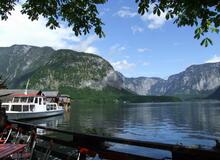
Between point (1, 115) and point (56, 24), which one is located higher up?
point (56, 24)

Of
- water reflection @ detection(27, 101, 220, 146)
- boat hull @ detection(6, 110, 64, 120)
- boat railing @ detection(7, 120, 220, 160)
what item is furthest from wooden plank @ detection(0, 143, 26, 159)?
boat hull @ detection(6, 110, 64, 120)

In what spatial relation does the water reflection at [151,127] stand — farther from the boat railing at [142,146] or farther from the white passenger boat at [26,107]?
the boat railing at [142,146]

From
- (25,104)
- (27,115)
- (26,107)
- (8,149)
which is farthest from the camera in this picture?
(26,107)

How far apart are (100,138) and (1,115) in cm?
946

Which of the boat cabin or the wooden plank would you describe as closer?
the wooden plank

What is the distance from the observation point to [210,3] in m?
6.77

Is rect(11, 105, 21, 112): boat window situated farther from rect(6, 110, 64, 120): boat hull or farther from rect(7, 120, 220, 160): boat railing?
rect(7, 120, 220, 160): boat railing

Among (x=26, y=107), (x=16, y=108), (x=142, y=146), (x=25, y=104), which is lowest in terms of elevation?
(x=142, y=146)

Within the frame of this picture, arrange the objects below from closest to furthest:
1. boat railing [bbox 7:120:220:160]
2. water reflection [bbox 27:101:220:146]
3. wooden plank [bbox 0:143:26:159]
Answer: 1. boat railing [bbox 7:120:220:160]
2. wooden plank [bbox 0:143:26:159]
3. water reflection [bbox 27:101:220:146]

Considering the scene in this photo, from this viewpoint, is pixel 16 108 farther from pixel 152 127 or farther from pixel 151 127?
pixel 152 127

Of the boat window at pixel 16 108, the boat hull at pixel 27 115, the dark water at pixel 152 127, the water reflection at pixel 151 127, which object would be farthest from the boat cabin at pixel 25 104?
the water reflection at pixel 151 127

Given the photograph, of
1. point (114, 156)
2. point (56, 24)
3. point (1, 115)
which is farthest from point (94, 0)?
point (1, 115)

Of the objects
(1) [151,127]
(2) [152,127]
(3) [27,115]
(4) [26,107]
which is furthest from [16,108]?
(2) [152,127]

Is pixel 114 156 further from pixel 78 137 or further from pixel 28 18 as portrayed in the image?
pixel 28 18
